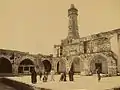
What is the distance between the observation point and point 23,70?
1349 cm

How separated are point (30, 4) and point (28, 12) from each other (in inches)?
11.8

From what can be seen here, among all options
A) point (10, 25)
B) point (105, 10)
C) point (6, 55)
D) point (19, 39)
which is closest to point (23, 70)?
point (6, 55)

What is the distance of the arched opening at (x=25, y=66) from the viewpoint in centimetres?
1343

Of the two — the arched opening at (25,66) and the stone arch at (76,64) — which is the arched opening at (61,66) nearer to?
the stone arch at (76,64)

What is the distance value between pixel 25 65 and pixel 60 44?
10.2 feet

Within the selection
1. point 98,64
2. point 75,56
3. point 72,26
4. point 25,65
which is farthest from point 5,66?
point 98,64

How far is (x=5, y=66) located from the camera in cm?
1274

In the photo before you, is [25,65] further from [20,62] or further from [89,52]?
[89,52]

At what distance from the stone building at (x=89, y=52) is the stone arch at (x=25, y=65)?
2059mm

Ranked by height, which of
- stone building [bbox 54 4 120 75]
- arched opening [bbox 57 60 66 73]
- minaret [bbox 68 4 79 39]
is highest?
minaret [bbox 68 4 79 39]

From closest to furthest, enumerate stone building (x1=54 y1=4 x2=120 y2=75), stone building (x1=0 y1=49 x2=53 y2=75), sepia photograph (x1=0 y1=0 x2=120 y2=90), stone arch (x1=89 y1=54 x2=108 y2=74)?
sepia photograph (x1=0 y1=0 x2=120 y2=90)
stone building (x1=54 y1=4 x2=120 y2=75)
stone arch (x1=89 y1=54 x2=108 y2=74)
stone building (x1=0 y1=49 x2=53 y2=75)

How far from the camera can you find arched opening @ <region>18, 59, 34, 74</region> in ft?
44.1

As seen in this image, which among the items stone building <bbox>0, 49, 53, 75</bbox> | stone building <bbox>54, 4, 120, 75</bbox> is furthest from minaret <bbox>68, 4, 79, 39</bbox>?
stone building <bbox>0, 49, 53, 75</bbox>

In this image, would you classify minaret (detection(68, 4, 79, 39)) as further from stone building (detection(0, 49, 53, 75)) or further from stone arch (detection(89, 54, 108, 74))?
stone arch (detection(89, 54, 108, 74))
